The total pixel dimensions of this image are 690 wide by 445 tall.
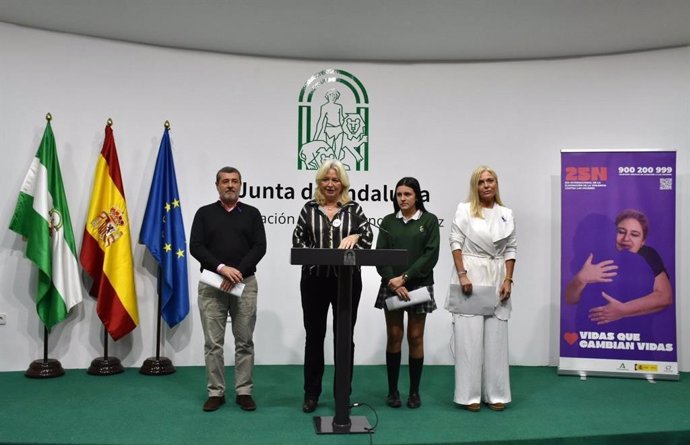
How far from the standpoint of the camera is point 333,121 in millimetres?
5199

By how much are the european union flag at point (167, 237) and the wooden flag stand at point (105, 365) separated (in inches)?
18.8

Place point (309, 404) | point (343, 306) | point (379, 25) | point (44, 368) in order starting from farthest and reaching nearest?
point (379, 25), point (44, 368), point (309, 404), point (343, 306)

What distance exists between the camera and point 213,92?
5.06 metres

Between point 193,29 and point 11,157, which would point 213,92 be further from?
point 11,157

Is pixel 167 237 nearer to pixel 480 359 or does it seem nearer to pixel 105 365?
pixel 105 365

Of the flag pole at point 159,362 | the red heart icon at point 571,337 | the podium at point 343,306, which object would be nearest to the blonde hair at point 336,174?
the podium at point 343,306

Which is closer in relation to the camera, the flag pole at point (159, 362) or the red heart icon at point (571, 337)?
the flag pole at point (159, 362)

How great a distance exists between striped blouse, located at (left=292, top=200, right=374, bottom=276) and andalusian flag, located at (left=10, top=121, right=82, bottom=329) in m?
2.09

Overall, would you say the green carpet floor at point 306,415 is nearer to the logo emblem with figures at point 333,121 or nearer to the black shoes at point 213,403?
the black shoes at point 213,403

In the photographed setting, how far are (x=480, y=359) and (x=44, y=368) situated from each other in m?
3.15

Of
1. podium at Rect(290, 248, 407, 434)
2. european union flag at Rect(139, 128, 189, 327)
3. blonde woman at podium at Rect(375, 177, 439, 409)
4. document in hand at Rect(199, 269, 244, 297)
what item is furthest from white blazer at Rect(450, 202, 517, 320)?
european union flag at Rect(139, 128, 189, 327)

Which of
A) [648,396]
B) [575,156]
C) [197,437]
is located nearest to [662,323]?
[648,396]

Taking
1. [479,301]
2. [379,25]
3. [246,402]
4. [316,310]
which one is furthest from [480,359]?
[379,25]

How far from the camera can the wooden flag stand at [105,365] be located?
4535 millimetres
